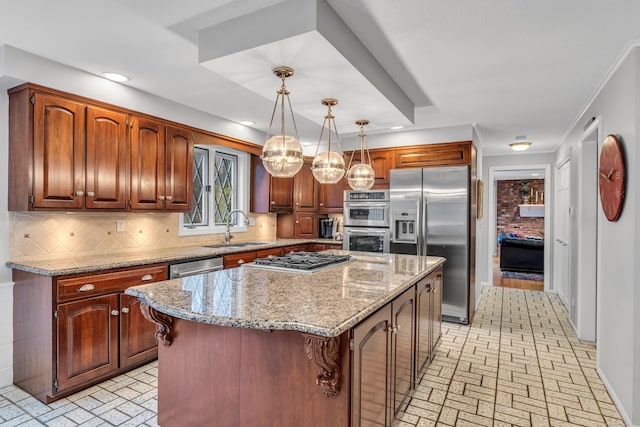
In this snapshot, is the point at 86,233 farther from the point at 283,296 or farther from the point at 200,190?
the point at 283,296

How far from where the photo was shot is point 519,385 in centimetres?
277

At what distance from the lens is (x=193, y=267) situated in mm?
3363

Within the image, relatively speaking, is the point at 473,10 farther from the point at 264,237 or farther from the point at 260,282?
the point at 264,237

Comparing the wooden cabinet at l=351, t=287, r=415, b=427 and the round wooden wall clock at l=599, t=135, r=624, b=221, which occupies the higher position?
the round wooden wall clock at l=599, t=135, r=624, b=221

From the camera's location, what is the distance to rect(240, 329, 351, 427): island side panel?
1498 mm

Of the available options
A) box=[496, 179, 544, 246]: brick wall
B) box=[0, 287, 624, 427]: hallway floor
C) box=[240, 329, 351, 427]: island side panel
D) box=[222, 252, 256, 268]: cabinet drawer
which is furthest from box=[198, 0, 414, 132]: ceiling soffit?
box=[496, 179, 544, 246]: brick wall

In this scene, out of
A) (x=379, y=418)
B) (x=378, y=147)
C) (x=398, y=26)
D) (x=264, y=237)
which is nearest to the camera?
(x=379, y=418)

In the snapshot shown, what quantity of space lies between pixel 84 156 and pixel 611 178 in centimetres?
397

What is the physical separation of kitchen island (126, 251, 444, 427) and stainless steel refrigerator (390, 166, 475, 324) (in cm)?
236

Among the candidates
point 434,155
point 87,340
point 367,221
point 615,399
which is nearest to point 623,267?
point 615,399

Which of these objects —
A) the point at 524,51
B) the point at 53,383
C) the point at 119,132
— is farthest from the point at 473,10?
the point at 53,383

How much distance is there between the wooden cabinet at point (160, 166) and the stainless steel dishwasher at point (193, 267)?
0.65 m

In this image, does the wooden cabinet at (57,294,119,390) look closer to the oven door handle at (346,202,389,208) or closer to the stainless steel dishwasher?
the stainless steel dishwasher

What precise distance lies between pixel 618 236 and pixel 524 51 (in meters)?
1.44
